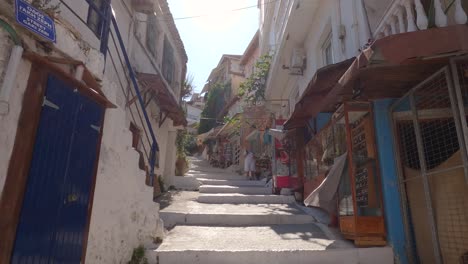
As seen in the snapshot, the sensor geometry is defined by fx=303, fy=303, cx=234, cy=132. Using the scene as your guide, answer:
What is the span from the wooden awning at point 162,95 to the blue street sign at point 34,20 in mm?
4746

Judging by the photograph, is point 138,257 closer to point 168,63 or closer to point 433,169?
point 433,169

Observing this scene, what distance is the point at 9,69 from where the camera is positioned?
2.47m

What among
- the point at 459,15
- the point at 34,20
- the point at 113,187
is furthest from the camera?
the point at 113,187

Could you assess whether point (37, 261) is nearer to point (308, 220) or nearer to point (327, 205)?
point (327, 205)

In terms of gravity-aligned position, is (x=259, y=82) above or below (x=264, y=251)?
above

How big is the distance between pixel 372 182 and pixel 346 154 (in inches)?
23.5

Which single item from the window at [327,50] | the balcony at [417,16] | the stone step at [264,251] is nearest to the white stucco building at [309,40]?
the window at [327,50]

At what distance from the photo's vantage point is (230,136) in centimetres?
2183

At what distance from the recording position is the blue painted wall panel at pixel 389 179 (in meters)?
4.53

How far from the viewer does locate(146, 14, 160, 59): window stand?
30.9ft

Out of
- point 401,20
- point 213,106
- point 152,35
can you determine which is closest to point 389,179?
point 401,20

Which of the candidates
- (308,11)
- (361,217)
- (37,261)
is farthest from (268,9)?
(37,261)

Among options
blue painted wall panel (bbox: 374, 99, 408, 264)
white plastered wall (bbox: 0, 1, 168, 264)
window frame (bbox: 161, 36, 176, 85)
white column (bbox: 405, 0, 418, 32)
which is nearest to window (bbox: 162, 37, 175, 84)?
window frame (bbox: 161, 36, 176, 85)

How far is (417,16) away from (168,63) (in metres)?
9.29
